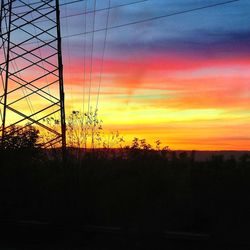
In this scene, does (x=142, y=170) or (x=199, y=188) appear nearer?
(x=199, y=188)

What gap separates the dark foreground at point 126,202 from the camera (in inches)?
490

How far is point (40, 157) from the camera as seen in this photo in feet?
64.2

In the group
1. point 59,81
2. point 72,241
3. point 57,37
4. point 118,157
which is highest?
point 57,37

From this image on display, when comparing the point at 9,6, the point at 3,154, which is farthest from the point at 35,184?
the point at 9,6

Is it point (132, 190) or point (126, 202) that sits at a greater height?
point (132, 190)

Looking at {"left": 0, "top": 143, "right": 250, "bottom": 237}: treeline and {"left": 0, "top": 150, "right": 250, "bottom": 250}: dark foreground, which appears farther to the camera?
{"left": 0, "top": 143, "right": 250, "bottom": 237}: treeline

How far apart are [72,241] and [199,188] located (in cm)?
339

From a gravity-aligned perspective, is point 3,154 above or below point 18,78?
below

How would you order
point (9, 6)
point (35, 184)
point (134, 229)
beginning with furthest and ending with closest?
point (9, 6)
point (35, 184)
point (134, 229)

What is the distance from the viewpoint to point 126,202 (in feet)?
46.8

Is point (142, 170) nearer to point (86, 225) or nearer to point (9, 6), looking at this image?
point (86, 225)

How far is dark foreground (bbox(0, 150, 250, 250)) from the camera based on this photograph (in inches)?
490

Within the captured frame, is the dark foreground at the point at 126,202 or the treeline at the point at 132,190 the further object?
the treeline at the point at 132,190

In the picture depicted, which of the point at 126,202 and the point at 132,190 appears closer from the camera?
the point at 126,202
